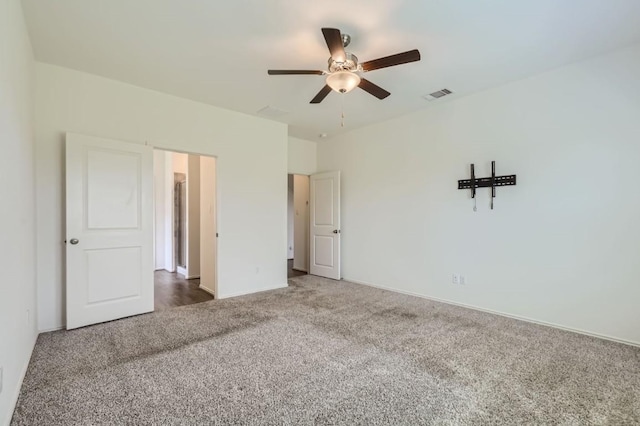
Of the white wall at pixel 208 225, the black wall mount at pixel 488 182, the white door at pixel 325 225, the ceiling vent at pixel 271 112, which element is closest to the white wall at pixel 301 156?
the white door at pixel 325 225

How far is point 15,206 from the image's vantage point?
6.75 feet

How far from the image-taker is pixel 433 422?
1.75 metres

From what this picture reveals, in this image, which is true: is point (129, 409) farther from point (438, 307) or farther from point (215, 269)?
point (438, 307)

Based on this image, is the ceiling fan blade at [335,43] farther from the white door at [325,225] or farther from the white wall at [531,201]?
the white door at [325,225]

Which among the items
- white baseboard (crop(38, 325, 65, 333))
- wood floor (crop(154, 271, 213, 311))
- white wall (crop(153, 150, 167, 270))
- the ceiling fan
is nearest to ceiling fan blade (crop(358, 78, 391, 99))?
the ceiling fan

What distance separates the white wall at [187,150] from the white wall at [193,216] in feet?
5.47

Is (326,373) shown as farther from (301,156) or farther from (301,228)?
(301,228)

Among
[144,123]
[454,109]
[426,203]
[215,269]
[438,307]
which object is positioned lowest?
[438,307]

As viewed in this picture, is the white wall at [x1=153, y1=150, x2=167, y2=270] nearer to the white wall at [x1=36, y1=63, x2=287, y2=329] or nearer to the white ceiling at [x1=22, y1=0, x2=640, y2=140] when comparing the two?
the white wall at [x1=36, y1=63, x2=287, y2=329]

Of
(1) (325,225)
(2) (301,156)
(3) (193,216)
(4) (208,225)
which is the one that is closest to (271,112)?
(2) (301,156)

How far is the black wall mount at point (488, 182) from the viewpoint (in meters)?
3.61

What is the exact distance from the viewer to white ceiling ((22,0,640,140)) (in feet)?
7.57

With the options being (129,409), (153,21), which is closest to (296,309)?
(129,409)

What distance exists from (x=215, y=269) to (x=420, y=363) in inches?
124
